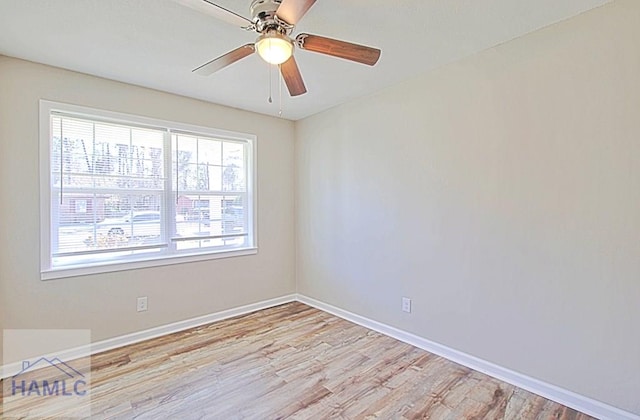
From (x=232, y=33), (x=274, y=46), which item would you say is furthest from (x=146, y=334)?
(x=274, y=46)

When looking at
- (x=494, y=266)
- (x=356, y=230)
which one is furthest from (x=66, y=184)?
(x=494, y=266)

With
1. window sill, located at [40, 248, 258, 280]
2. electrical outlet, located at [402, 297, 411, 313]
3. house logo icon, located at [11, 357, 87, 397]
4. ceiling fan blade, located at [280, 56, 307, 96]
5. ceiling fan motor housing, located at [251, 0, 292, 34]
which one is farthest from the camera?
electrical outlet, located at [402, 297, 411, 313]

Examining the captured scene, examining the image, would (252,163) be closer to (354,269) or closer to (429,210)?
(354,269)

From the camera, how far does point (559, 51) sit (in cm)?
207

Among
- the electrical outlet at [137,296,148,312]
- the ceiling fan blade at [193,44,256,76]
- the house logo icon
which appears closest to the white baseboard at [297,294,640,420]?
the electrical outlet at [137,296,148,312]

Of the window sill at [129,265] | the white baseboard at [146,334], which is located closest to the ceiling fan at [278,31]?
the window sill at [129,265]

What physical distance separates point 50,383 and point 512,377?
329cm

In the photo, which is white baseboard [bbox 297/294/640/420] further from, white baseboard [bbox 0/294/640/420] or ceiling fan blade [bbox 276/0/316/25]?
ceiling fan blade [bbox 276/0/316/25]

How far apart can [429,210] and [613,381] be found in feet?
5.07

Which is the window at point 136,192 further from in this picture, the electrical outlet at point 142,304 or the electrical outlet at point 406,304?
the electrical outlet at point 406,304

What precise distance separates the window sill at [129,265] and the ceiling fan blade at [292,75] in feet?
6.92

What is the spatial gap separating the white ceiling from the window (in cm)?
51

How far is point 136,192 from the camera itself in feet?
10.2

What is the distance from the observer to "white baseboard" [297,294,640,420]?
6.36 ft
